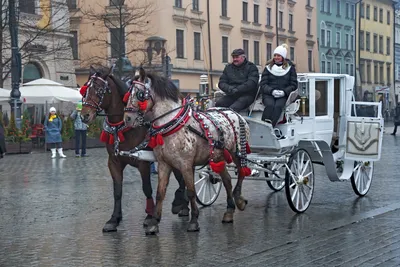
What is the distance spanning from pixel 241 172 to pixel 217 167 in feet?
2.45

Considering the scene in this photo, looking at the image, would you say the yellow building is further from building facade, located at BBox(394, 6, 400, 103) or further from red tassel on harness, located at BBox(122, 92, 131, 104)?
red tassel on harness, located at BBox(122, 92, 131, 104)

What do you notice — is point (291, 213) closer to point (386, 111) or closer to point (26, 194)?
point (26, 194)

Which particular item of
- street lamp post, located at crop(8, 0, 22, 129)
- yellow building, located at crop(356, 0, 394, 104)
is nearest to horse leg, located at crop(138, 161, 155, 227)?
street lamp post, located at crop(8, 0, 22, 129)

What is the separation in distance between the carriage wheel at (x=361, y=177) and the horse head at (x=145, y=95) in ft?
13.6

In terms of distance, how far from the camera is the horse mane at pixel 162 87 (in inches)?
376

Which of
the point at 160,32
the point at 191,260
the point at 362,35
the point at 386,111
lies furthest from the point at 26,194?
the point at 362,35

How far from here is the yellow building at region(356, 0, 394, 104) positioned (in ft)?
257

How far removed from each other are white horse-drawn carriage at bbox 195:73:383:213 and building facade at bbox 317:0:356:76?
58.0m

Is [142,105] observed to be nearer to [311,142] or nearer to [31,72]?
[311,142]

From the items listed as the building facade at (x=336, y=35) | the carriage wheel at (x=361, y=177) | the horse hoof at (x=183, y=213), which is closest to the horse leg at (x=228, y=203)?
the horse hoof at (x=183, y=213)

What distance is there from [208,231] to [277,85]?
2.72 m

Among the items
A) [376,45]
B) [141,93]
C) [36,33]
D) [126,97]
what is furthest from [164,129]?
[376,45]

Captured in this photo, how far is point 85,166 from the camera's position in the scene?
20672mm

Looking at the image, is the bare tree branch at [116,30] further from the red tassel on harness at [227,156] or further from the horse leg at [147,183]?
the horse leg at [147,183]
